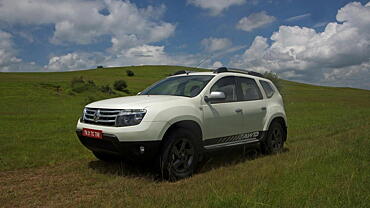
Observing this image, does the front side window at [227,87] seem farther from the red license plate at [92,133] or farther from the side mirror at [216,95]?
the red license plate at [92,133]

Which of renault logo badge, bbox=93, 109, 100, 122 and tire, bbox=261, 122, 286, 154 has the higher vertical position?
renault logo badge, bbox=93, 109, 100, 122

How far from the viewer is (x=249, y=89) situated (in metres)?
6.58

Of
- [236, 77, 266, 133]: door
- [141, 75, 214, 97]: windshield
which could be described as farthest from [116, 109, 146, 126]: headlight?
[236, 77, 266, 133]: door

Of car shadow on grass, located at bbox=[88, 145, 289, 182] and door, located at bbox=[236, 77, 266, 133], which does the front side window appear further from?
car shadow on grass, located at bbox=[88, 145, 289, 182]

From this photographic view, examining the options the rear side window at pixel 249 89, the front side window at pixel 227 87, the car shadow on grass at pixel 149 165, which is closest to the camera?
the car shadow on grass at pixel 149 165

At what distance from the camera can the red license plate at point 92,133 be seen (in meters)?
4.78

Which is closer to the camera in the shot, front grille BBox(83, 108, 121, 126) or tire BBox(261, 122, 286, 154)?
front grille BBox(83, 108, 121, 126)

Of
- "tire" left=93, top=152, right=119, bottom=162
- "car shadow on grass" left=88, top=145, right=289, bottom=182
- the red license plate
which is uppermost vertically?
the red license plate

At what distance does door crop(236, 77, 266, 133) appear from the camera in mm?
6230

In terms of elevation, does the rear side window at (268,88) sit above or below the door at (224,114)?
above

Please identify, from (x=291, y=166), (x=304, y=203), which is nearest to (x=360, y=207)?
(x=304, y=203)

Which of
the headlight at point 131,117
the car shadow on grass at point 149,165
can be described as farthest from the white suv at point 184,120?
the car shadow on grass at point 149,165

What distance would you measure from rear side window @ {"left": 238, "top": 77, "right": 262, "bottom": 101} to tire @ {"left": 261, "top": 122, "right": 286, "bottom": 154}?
2.64ft

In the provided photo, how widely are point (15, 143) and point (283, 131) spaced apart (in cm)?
700
